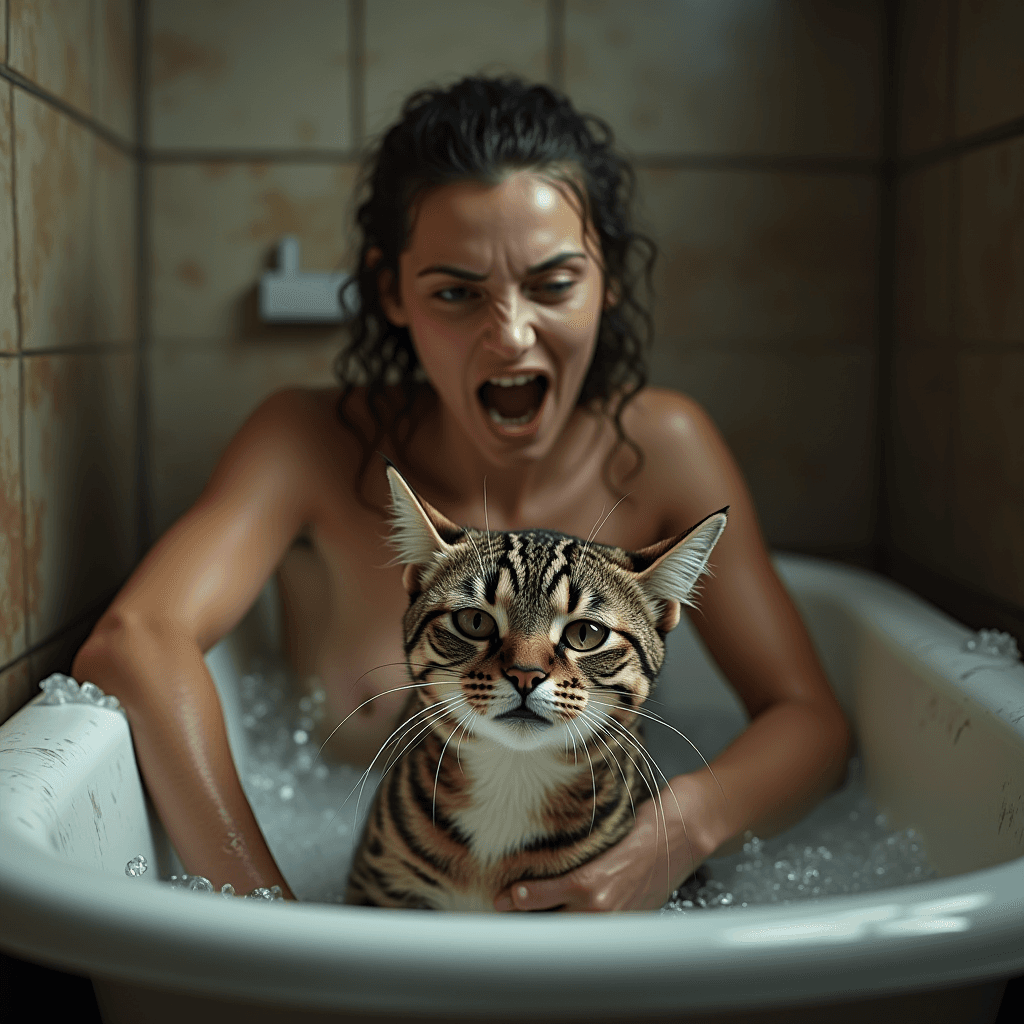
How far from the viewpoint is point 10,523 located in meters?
1.07

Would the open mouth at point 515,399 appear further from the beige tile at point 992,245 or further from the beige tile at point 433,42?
the beige tile at point 433,42

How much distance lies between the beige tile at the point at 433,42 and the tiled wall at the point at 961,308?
24.5 inches

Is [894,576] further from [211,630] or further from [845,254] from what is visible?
[211,630]

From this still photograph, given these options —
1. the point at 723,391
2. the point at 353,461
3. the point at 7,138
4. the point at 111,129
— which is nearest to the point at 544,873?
the point at 353,461

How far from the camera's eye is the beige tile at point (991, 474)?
1325mm

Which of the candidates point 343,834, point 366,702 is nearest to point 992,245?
point 366,702

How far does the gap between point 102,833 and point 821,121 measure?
1.50 metres

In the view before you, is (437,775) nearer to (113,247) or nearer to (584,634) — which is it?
(584,634)

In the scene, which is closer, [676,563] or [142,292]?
[676,563]

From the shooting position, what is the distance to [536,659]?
708 millimetres

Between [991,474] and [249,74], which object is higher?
[249,74]

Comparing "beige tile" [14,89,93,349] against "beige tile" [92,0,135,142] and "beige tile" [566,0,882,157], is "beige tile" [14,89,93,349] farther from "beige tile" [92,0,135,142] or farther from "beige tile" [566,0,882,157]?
"beige tile" [566,0,882,157]

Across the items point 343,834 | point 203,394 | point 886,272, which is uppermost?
point 886,272

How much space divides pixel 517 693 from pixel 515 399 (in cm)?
A: 43
